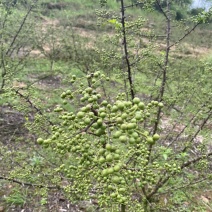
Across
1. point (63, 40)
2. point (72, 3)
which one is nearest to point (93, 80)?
point (63, 40)

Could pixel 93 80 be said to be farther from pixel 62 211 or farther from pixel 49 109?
pixel 49 109

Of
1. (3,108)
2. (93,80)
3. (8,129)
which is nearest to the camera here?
(93,80)

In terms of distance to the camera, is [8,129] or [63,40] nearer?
[8,129]

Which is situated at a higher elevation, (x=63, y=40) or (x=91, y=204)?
(x=63, y=40)

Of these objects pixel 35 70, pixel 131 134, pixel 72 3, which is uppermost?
pixel 131 134

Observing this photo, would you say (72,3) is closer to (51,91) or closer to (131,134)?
(51,91)

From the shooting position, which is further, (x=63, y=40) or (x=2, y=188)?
(x=63, y=40)

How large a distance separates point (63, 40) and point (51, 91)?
8.90 feet

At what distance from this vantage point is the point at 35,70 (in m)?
12.4

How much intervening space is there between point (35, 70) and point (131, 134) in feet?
37.5

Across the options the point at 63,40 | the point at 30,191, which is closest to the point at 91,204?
the point at 30,191

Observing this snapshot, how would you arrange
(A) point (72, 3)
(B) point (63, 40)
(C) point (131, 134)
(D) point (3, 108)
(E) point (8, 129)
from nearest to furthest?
(C) point (131, 134)
(E) point (8, 129)
(D) point (3, 108)
(B) point (63, 40)
(A) point (72, 3)

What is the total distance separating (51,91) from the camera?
10516mm

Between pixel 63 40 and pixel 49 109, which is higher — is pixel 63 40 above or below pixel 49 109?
above
